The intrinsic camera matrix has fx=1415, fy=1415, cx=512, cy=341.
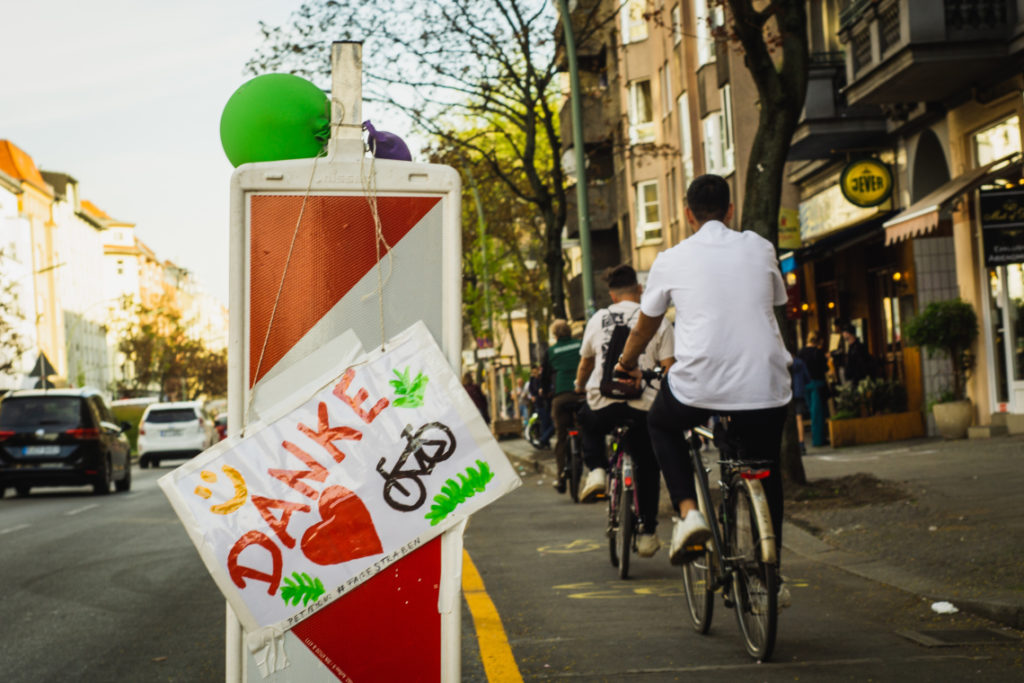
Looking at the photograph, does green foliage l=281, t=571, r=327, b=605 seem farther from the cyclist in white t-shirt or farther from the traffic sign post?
the cyclist in white t-shirt

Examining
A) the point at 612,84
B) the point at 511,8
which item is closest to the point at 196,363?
the point at 612,84

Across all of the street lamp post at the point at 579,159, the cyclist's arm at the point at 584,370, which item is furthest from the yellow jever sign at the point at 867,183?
the cyclist's arm at the point at 584,370

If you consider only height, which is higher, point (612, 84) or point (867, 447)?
point (612, 84)

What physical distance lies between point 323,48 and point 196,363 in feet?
305

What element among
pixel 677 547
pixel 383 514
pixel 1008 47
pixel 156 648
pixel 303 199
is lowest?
pixel 156 648

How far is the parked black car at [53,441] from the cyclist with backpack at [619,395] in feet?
51.9

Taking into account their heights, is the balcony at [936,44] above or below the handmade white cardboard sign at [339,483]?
above

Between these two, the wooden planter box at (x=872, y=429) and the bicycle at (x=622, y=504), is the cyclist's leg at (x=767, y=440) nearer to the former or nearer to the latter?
the bicycle at (x=622, y=504)

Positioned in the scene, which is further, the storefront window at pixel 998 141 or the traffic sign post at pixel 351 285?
the storefront window at pixel 998 141

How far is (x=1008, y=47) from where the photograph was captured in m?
19.0

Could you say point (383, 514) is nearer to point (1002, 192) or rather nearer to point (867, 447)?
point (1002, 192)

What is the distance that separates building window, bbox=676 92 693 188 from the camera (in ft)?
131

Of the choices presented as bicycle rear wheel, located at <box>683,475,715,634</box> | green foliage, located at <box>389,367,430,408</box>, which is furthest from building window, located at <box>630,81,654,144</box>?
green foliage, located at <box>389,367,430,408</box>

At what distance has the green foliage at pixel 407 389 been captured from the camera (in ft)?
11.7
